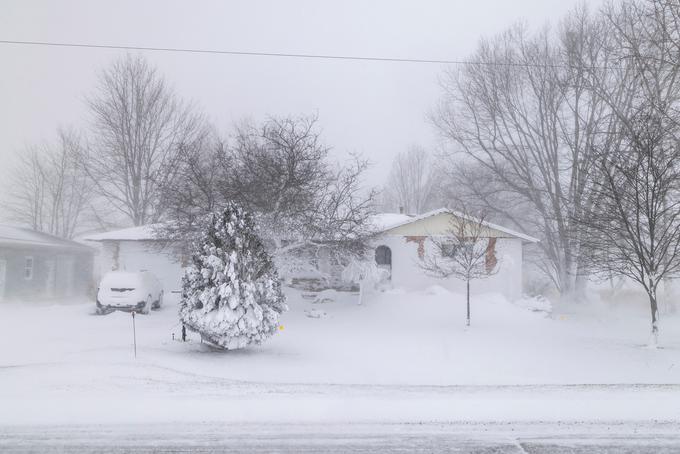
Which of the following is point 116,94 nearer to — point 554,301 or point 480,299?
point 480,299

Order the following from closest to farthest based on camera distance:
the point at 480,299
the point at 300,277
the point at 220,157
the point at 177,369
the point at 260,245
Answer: the point at 177,369, the point at 260,245, the point at 220,157, the point at 480,299, the point at 300,277

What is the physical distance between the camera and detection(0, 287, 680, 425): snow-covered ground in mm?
7914

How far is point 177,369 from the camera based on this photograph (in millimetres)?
10672

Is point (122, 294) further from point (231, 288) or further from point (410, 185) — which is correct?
point (410, 185)

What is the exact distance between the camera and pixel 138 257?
86.6 ft

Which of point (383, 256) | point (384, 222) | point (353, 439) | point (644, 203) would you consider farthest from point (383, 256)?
point (353, 439)

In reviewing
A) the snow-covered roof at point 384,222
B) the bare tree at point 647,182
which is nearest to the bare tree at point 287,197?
the snow-covered roof at point 384,222

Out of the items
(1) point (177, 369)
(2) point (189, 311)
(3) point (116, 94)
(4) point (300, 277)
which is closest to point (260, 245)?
(2) point (189, 311)

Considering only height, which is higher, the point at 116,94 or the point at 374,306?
the point at 116,94

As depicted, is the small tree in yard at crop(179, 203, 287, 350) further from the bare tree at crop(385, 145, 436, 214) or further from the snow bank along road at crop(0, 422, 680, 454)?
the bare tree at crop(385, 145, 436, 214)

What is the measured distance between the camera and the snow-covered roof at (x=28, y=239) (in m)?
28.4

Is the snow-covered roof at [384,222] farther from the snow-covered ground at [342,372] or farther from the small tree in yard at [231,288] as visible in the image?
the small tree in yard at [231,288]

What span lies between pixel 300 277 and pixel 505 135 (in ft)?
43.3

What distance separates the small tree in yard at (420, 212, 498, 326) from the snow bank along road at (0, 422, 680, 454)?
10.7 meters
